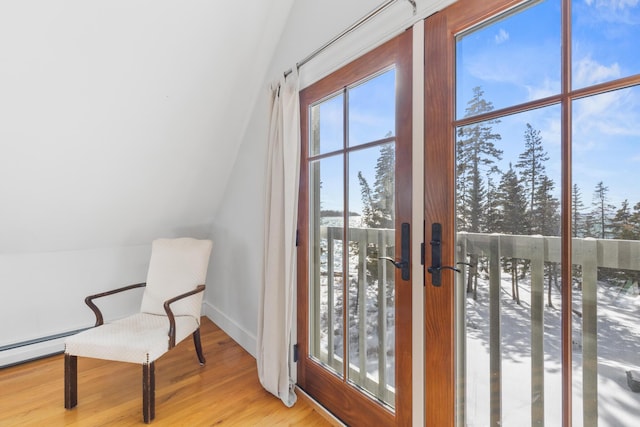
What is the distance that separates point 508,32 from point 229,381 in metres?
2.46

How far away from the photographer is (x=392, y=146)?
135cm

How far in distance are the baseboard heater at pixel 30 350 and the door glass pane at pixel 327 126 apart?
2.69 metres

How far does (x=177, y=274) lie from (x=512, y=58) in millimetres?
2467

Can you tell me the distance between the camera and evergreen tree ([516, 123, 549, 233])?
934mm

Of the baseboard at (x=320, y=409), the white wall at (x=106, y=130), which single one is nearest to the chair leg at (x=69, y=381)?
the white wall at (x=106, y=130)

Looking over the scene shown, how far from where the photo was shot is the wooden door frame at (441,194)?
3.64 ft

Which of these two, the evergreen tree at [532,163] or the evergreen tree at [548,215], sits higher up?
the evergreen tree at [532,163]

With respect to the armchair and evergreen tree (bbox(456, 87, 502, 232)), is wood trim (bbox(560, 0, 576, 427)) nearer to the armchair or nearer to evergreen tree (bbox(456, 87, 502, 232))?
evergreen tree (bbox(456, 87, 502, 232))

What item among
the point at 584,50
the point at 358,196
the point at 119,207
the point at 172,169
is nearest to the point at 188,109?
the point at 172,169

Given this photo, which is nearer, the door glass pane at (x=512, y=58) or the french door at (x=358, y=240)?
the door glass pane at (x=512, y=58)

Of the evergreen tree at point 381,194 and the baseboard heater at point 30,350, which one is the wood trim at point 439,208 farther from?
the baseboard heater at point 30,350

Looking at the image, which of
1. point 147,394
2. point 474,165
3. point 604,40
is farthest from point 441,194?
point 147,394

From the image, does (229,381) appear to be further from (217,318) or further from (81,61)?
(81,61)

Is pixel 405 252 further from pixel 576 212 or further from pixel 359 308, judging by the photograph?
pixel 576 212
